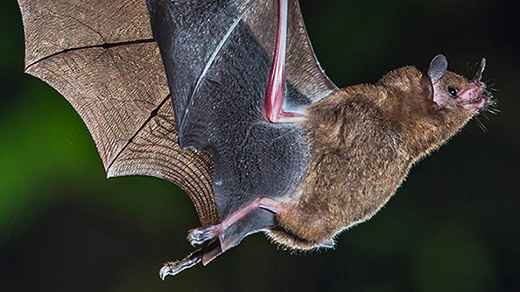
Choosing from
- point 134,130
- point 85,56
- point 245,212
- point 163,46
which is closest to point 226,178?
point 245,212

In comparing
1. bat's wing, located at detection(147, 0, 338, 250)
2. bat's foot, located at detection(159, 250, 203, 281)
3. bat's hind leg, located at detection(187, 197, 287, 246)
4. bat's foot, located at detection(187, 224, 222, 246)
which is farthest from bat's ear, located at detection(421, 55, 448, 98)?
bat's foot, located at detection(159, 250, 203, 281)

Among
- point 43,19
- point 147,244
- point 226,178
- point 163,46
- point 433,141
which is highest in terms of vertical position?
point 43,19

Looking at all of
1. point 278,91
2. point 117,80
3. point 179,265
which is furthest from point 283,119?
point 117,80

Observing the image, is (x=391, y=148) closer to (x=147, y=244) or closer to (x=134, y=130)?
(x=134, y=130)

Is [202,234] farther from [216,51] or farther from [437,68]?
[437,68]

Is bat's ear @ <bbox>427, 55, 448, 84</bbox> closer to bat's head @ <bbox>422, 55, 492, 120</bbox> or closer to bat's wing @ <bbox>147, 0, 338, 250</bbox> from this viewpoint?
bat's head @ <bbox>422, 55, 492, 120</bbox>
